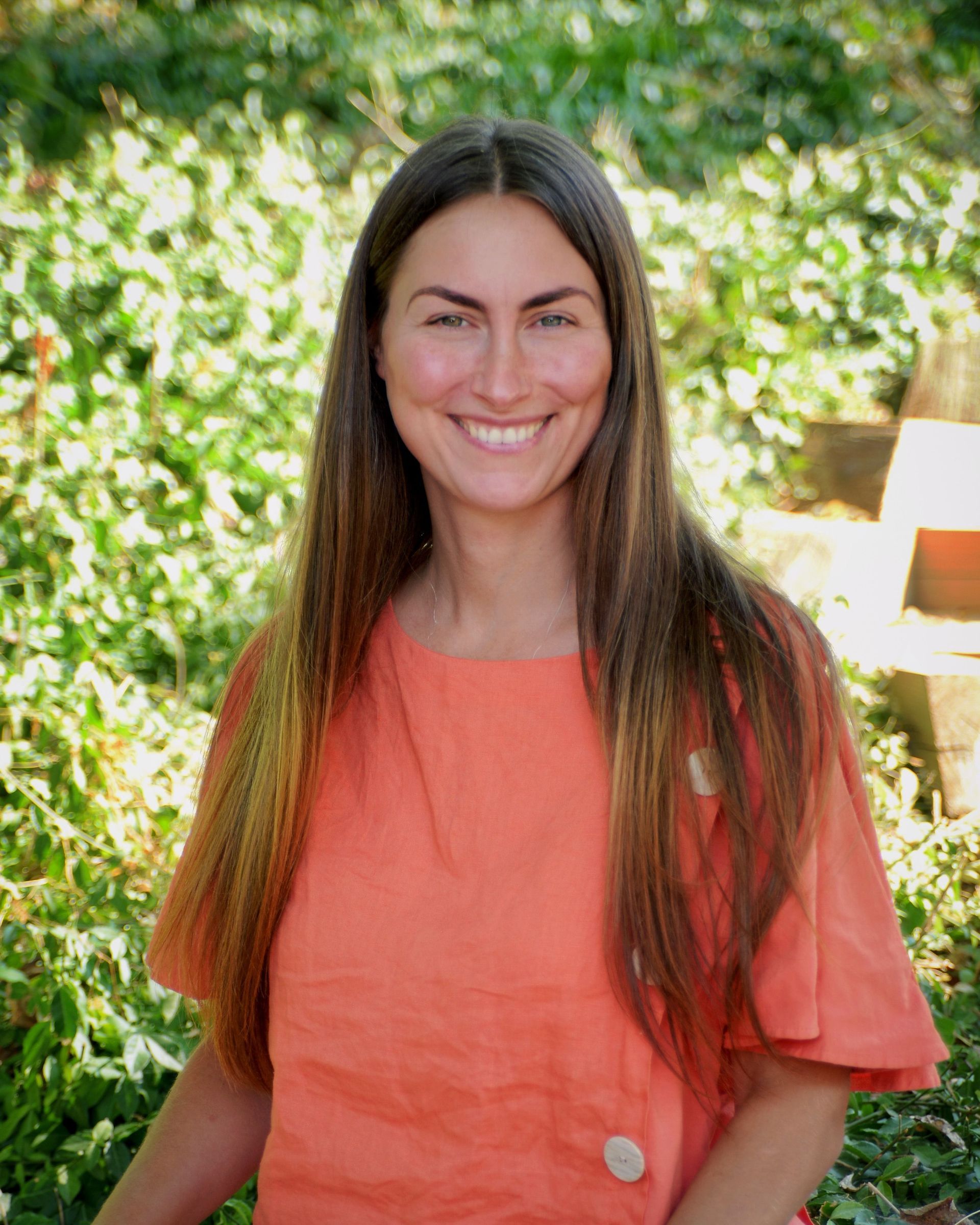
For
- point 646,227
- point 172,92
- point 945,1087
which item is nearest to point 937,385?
point 646,227

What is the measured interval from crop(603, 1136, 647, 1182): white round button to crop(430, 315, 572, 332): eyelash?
3.17ft

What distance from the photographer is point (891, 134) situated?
5039 millimetres

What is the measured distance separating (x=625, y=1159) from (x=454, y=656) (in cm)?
64

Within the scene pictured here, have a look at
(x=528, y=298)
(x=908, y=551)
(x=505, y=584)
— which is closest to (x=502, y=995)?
(x=505, y=584)

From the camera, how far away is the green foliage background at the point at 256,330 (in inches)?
93.6

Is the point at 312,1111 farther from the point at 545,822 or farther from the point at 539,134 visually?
the point at 539,134

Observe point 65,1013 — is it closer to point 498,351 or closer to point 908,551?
point 498,351

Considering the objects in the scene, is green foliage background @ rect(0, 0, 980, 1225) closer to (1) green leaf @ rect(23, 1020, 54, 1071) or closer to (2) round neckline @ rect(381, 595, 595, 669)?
(1) green leaf @ rect(23, 1020, 54, 1071)

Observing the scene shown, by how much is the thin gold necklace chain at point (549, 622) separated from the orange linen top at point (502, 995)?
0.04 metres

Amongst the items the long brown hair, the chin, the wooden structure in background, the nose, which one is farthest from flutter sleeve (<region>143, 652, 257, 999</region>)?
the wooden structure in background

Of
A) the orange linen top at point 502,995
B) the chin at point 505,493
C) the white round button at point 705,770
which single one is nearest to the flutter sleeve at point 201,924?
the orange linen top at point 502,995

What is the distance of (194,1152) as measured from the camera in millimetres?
1534

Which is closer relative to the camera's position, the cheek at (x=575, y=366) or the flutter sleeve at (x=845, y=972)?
the flutter sleeve at (x=845, y=972)

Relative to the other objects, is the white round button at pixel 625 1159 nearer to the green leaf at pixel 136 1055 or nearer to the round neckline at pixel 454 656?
the round neckline at pixel 454 656
